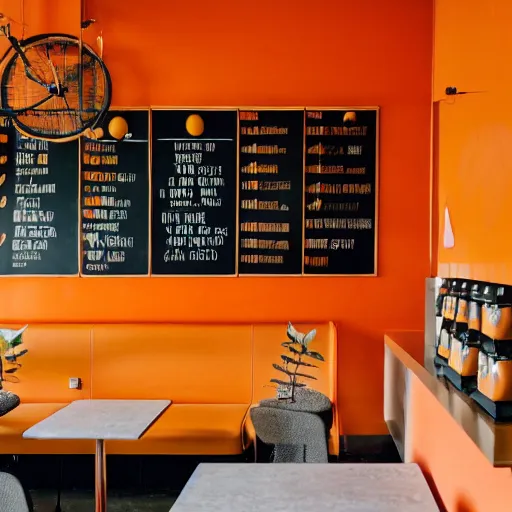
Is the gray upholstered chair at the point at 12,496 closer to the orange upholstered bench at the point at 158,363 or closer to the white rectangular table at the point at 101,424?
the white rectangular table at the point at 101,424

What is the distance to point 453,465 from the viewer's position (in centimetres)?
159

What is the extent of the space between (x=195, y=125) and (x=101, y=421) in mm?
2205

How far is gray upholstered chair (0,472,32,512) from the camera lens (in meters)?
1.50

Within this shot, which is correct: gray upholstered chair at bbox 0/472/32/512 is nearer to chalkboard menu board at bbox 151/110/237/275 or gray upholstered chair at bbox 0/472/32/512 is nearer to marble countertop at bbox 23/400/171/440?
marble countertop at bbox 23/400/171/440

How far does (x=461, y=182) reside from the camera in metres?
3.04

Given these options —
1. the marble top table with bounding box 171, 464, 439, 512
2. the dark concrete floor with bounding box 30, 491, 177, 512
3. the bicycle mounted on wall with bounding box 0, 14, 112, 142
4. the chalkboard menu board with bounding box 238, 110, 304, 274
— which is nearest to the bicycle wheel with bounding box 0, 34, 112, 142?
the bicycle mounted on wall with bounding box 0, 14, 112, 142

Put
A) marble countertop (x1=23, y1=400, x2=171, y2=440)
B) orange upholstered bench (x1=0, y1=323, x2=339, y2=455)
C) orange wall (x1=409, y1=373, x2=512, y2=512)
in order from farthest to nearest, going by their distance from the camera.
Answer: orange upholstered bench (x1=0, y1=323, x2=339, y2=455) → marble countertop (x1=23, y1=400, x2=171, y2=440) → orange wall (x1=409, y1=373, x2=512, y2=512)

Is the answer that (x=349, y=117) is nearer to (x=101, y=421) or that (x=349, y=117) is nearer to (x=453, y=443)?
(x=101, y=421)

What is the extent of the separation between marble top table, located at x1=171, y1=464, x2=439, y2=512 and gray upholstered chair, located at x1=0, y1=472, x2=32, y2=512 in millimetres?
424

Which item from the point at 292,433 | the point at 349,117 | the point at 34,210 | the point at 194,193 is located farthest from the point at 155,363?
the point at 349,117

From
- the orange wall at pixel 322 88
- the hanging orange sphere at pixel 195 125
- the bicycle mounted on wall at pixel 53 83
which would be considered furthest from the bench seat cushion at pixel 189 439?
the hanging orange sphere at pixel 195 125

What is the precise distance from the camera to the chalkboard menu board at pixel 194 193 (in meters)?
3.97

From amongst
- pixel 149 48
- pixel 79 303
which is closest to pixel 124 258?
pixel 79 303

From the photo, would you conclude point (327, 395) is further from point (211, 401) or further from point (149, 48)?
point (149, 48)
